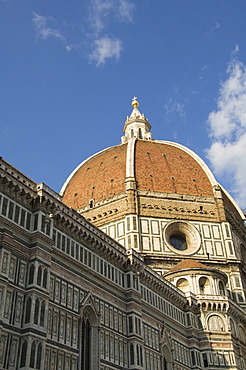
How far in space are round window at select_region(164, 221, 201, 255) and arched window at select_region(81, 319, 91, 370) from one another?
22.7 m

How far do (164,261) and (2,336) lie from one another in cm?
2830

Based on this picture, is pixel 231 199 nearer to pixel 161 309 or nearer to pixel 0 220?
pixel 161 309

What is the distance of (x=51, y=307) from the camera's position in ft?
81.6

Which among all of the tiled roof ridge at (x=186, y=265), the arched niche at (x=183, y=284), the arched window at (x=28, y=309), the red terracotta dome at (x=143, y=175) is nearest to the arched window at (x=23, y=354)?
the arched window at (x=28, y=309)

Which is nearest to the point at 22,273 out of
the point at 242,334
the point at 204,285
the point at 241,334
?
the point at 204,285

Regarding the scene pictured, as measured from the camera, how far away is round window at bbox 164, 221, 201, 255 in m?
50.1

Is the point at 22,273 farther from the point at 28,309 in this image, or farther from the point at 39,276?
the point at 28,309

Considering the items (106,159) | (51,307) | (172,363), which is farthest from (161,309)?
(106,159)

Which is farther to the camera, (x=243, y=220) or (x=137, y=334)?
(x=243, y=220)

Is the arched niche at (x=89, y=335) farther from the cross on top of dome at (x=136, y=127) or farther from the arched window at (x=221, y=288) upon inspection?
the cross on top of dome at (x=136, y=127)

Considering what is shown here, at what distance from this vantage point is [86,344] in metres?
27.5

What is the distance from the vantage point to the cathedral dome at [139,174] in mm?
54969

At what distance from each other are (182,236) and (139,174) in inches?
362

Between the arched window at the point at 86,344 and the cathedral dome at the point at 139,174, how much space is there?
87.2ft
